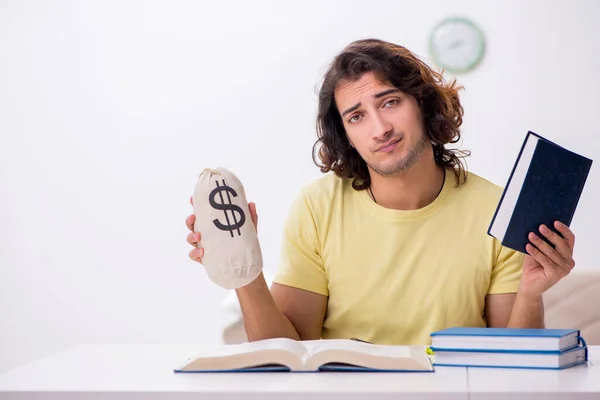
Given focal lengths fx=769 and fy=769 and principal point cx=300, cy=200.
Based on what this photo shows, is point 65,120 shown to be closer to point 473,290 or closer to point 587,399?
point 473,290

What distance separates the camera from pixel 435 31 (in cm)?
318

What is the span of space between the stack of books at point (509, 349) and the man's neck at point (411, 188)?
630mm

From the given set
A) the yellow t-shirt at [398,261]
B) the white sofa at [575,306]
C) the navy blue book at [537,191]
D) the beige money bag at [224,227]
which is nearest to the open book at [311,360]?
the beige money bag at [224,227]

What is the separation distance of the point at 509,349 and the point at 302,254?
0.72 meters

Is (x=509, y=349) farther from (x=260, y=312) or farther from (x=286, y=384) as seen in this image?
(x=260, y=312)

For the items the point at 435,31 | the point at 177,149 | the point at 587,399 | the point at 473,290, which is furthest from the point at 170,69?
the point at 587,399

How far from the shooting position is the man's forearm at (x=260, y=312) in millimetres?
1547

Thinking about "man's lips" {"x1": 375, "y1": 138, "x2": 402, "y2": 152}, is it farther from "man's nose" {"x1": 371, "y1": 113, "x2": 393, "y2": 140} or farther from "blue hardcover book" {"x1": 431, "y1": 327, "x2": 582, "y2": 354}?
"blue hardcover book" {"x1": 431, "y1": 327, "x2": 582, "y2": 354}

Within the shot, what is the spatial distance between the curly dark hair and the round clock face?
122 cm

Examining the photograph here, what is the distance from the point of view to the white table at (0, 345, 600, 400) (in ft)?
3.21

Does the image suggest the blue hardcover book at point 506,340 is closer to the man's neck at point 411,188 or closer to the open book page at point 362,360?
the open book page at point 362,360

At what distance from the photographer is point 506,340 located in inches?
44.9

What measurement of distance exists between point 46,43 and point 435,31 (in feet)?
5.73

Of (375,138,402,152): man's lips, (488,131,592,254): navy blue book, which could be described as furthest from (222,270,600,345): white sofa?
(488,131,592,254): navy blue book
